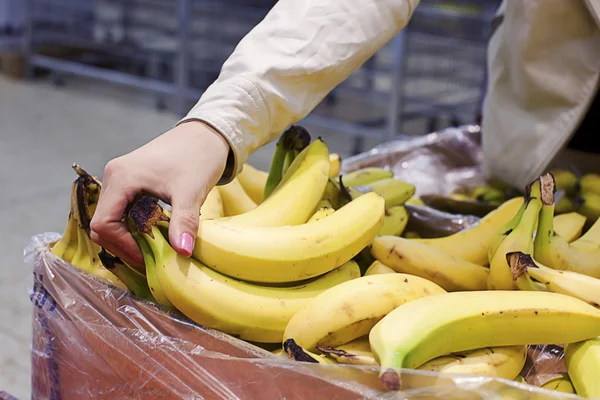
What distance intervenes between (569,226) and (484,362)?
1.54 feet

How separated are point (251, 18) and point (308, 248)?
3.71 m

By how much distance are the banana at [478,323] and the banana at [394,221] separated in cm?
41

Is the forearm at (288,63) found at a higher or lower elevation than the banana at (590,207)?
higher

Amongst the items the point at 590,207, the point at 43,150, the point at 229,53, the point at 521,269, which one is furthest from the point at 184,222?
the point at 229,53

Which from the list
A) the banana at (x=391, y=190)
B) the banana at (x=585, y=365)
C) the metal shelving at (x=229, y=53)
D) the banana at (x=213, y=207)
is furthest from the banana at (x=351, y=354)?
the metal shelving at (x=229, y=53)

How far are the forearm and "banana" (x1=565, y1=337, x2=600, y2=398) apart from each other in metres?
0.47

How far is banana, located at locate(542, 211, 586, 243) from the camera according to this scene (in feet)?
3.74

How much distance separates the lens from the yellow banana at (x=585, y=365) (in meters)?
0.75

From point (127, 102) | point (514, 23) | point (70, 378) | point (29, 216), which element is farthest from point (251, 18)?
point (70, 378)

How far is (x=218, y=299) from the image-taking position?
Result: 826mm

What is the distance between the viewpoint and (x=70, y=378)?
38.6 inches

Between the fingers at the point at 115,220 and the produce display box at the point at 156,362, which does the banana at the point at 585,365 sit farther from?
the fingers at the point at 115,220

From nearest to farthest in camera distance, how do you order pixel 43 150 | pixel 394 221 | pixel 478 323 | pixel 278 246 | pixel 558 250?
pixel 478 323, pixel 278 246, pixel 558 250, pixel 394 221, pixel 43 150

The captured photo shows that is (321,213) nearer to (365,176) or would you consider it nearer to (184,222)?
(184,222)
